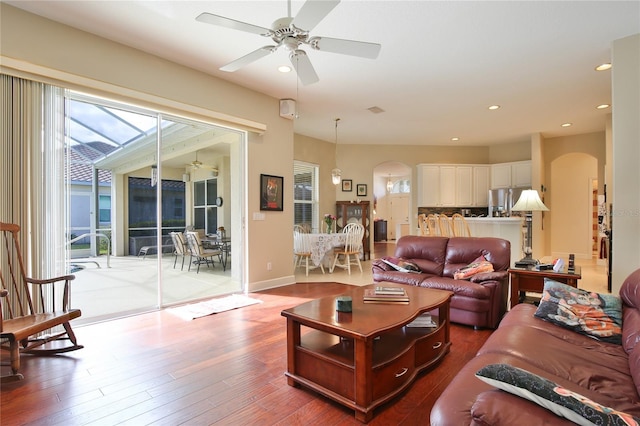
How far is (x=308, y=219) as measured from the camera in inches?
307

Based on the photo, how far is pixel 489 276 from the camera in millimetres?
3270

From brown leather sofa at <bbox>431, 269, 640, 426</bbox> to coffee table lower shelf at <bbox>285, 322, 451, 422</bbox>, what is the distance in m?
0.51

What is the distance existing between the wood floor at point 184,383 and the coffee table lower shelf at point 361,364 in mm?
79

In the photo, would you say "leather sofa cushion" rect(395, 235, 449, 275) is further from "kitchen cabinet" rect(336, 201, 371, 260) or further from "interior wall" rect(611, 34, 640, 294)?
"kitchen cabinet" rect(336, 201, 371, 260)

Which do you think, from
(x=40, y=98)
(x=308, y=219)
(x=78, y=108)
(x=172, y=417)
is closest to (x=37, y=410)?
(x=172, y=417)

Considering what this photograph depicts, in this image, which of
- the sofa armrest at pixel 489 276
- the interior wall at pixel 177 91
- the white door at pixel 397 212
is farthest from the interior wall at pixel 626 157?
the white door at pixel 397 212

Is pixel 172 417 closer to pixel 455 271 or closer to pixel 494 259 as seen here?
pixel 455 271

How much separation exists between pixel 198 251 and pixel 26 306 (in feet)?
6.93

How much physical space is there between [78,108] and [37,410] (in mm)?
2830

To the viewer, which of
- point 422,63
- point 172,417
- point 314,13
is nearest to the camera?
point 172,417

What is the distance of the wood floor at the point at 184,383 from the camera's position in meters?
1.83

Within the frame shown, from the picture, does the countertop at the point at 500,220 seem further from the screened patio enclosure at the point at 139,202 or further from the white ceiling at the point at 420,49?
the screened patio enclosure at the point at 139,202

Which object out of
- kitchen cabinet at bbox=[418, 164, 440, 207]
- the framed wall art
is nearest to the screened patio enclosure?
the framed wall art

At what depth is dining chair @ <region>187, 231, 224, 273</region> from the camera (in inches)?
182
